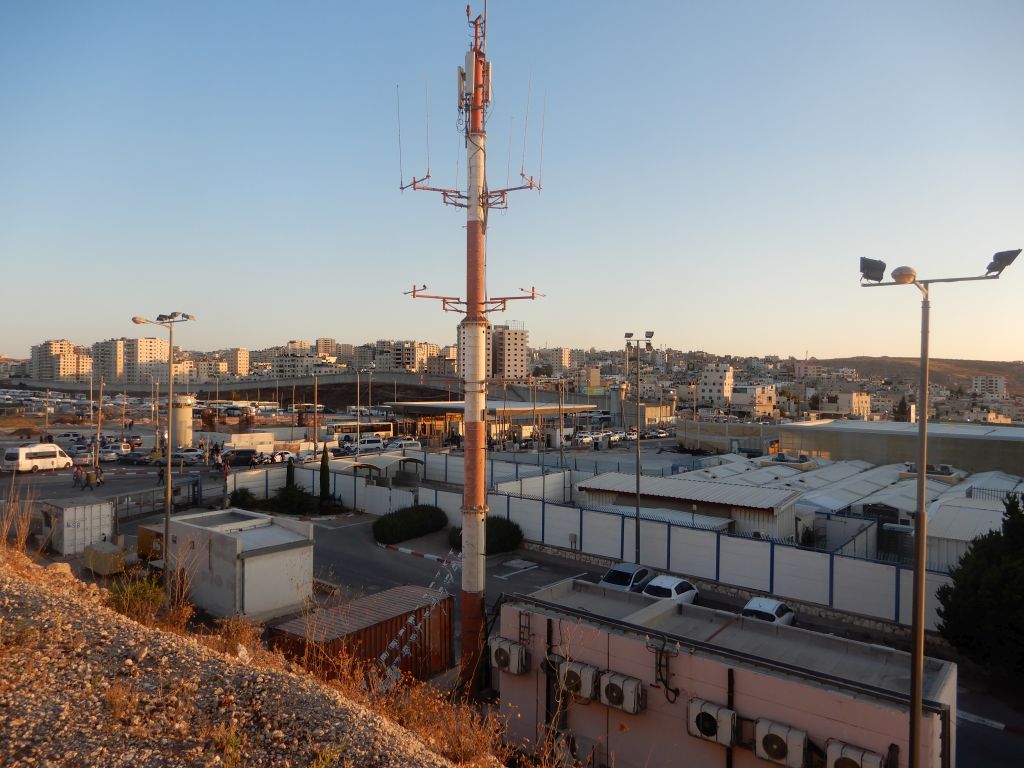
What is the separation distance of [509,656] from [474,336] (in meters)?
4.94

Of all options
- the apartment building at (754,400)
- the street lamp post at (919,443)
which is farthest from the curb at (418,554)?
the apartment building at (754,400)

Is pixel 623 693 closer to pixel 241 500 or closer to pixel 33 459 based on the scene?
pixel 241 500

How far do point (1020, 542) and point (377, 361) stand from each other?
179m

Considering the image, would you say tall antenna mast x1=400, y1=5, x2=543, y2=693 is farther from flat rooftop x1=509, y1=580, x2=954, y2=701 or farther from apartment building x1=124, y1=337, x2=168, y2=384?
apartment building x1=124, y1=337, x2=168, y2=384

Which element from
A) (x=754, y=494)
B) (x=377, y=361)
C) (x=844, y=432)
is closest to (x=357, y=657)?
(x=754, y=494)

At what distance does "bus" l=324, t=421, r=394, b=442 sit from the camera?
49.4 metres

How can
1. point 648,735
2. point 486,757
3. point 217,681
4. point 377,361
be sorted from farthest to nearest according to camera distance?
point 377,361 < point 648,735 < point 486,757 < point 217,681

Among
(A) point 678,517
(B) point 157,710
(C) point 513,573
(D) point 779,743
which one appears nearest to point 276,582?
(C) point 513,573

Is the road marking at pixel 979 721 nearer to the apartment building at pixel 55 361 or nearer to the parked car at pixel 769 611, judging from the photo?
the parked car at pixel 769 611

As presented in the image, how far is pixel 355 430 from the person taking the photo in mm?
56938

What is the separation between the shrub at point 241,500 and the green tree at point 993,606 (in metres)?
22.3

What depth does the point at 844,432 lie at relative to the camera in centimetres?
3503

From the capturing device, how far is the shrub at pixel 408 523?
68.4ft

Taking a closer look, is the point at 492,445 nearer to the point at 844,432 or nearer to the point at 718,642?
the point at 844,432
